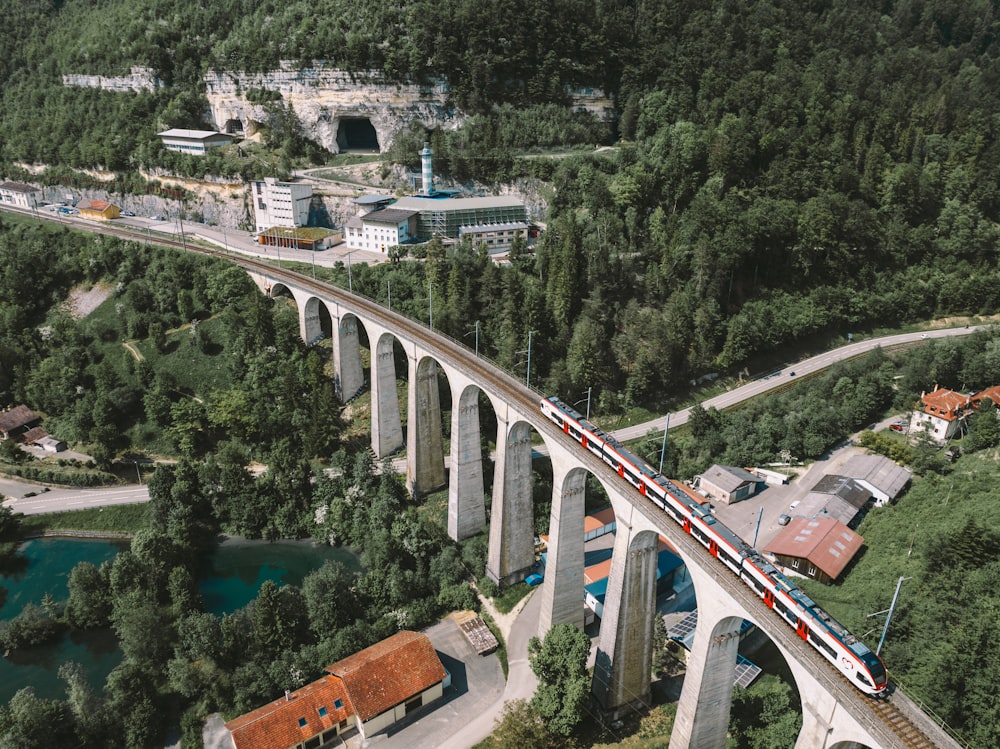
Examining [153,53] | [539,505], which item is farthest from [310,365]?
[153,53]

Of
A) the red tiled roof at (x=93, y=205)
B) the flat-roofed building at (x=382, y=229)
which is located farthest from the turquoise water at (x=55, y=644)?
the red tiled roof at (x=93, y=205)

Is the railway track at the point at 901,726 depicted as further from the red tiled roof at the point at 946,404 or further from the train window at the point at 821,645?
the red tiled roof at the point at 946,404

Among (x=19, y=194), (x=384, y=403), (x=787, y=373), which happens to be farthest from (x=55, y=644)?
(x=19, y=194)

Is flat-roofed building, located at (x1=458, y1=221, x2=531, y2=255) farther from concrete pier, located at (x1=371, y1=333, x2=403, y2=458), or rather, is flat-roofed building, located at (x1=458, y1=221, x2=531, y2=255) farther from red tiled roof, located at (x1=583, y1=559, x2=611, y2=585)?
red tiled roof, located at (x1=583, y1=559, x2=611, y2=585)

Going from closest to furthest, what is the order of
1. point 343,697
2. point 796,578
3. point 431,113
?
1. point 343,697
2. point 796,578
3. point 431,113

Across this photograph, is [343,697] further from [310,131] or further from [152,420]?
[310,131]
